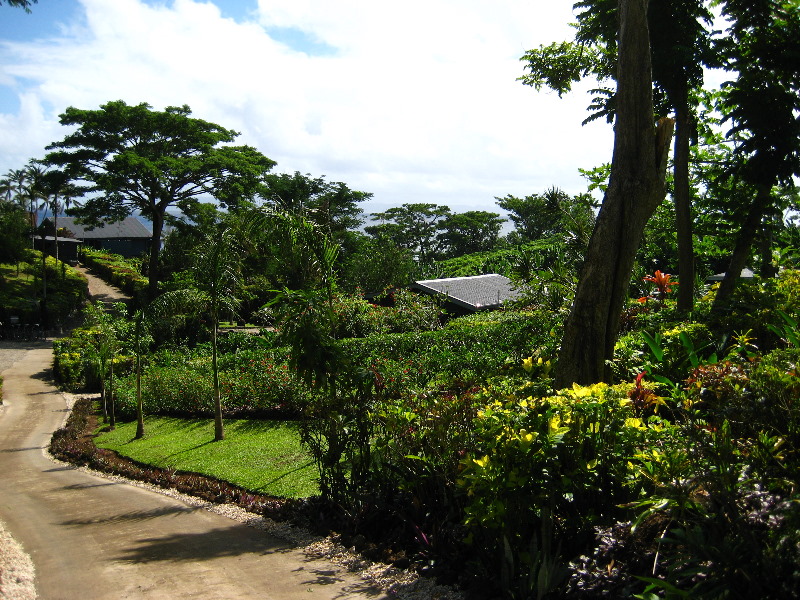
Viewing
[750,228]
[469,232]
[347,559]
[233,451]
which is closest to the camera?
[347,559]

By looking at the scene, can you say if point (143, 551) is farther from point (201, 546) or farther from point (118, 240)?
point (118, 240)

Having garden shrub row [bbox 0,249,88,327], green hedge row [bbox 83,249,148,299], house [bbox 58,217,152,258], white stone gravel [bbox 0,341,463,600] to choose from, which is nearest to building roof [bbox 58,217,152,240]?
house [bbox 58,217,152,258]

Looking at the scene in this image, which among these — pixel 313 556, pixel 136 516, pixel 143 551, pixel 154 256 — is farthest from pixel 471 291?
pixel 154 256

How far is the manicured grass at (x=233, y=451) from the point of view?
8.63 meters

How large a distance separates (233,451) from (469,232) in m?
52.7

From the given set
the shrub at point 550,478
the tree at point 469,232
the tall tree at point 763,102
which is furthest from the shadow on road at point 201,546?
the tree at point 469,232

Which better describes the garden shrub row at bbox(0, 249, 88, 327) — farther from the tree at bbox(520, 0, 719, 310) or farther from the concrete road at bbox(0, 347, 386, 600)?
the tree at bbox(520, 0, 719, 310)

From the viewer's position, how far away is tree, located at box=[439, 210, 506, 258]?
6141cm

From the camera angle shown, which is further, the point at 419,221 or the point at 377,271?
the point at 419,221

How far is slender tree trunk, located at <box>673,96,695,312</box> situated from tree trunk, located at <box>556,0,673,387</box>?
4.87 metres

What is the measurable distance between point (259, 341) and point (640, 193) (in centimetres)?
1622

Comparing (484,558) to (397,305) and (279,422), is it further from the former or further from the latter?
(397,305)

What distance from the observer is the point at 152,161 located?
33.7 m

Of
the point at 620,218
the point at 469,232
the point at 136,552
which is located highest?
the point at 469,232
